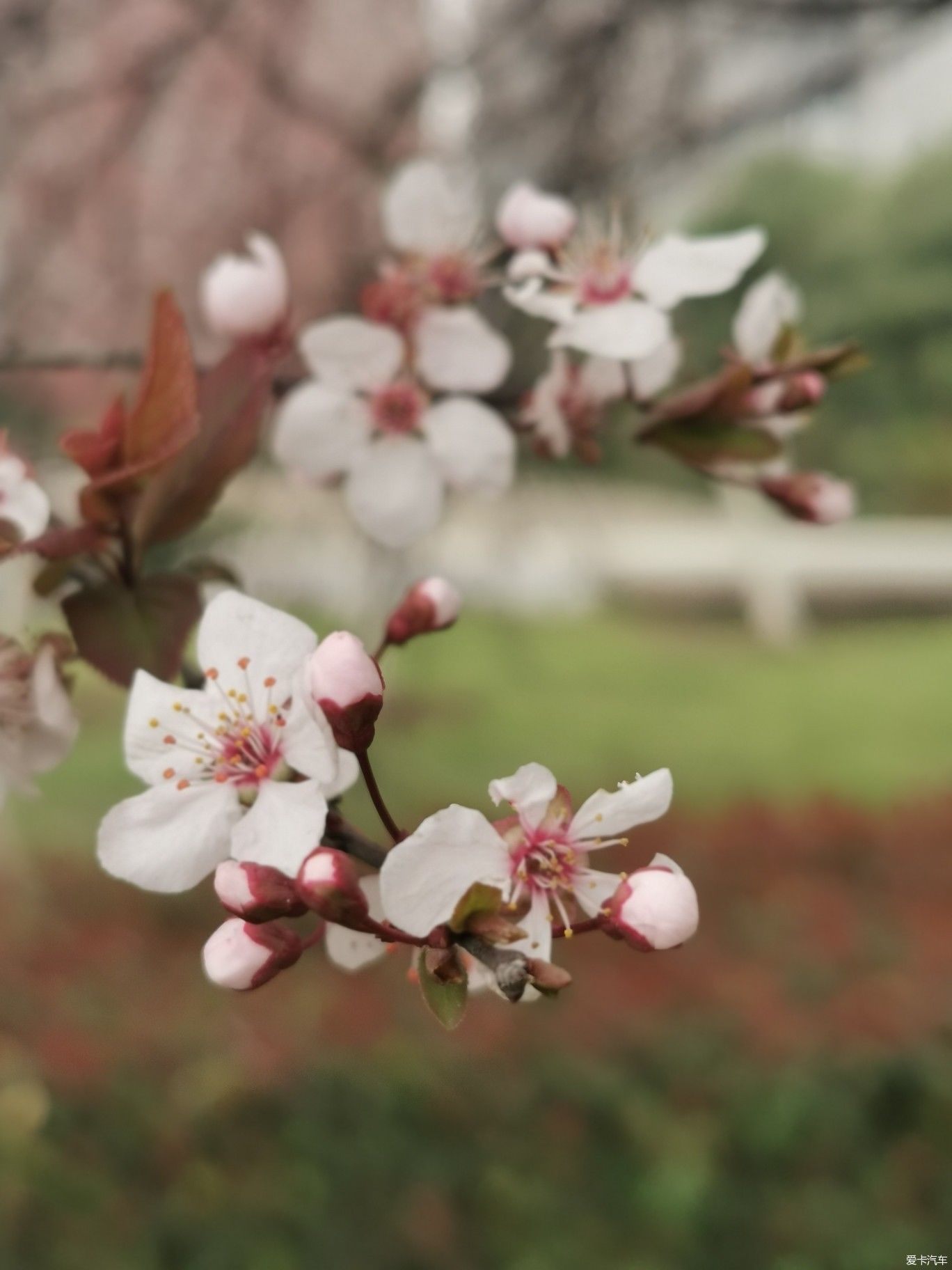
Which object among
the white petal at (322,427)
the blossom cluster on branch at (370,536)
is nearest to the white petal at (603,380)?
the blossom cluster on branch at (370,536)

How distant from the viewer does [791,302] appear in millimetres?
581

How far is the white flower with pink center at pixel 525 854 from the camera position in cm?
33

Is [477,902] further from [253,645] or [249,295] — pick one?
[249,295]

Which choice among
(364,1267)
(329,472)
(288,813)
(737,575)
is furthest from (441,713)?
(288,813)

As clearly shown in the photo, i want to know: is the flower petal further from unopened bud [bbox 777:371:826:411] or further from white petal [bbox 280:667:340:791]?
unopened bud [bbox 777:371:826:411]

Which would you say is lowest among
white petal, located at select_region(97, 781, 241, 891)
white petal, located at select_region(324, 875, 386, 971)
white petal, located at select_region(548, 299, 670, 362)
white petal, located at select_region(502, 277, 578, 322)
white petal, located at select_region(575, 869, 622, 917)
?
white petal, located at select_region(324, 875, 386, 971)

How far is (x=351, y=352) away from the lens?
1.93 ft

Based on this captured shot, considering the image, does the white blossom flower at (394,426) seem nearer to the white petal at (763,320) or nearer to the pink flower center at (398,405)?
the pink flower center at (398,405)

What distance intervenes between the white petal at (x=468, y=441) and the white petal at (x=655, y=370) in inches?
2.6

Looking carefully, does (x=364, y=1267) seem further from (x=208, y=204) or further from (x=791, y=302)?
(x=208, y=204)

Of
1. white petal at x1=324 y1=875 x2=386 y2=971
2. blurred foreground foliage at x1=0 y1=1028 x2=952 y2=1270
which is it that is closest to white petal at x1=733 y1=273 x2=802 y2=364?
white petal at x1=324 y1=875 x2=386 y2=971

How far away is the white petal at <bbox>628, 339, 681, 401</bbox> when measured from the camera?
22.4 inches

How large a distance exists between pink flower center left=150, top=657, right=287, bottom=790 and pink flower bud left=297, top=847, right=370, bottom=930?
0.08 metres

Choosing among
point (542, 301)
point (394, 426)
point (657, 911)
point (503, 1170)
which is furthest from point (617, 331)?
point (503, 1170)
